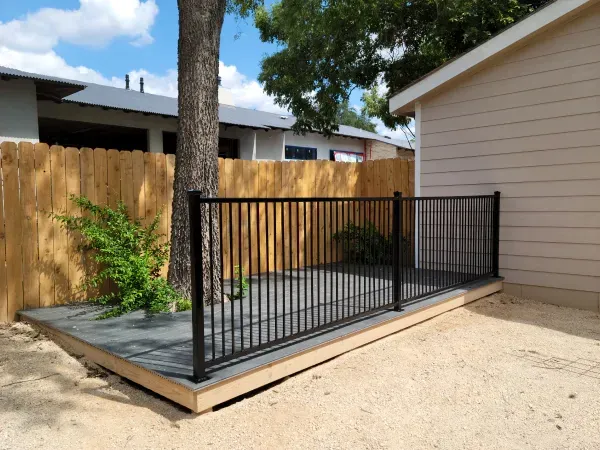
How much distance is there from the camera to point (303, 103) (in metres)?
11.7

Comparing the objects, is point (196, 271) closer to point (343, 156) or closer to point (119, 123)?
point (119, 123)

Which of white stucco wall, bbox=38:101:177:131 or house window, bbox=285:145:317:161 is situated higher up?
white stucco wall, bbox=38:101:177:131

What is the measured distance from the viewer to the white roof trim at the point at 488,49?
507 centimetres

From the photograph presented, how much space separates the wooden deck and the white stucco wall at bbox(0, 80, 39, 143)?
467cm

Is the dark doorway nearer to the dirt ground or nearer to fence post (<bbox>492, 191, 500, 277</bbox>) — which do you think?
the dirt ground

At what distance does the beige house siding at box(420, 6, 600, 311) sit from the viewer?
202 inches

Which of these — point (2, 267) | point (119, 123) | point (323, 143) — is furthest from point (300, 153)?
point (2, 267)

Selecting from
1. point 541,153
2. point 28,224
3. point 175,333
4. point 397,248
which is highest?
point 541,153

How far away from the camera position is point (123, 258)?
4.40m

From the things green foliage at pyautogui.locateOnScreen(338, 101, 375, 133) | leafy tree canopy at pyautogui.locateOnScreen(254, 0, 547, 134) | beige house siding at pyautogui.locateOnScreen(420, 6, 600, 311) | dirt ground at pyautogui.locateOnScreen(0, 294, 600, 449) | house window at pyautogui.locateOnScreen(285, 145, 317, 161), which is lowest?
dirt ground at pyautogui.locateOnScreen(0, 294, 600, 449)

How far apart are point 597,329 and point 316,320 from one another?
2.95 m

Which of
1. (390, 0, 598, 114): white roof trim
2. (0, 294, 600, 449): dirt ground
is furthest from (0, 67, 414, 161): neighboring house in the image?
(390, 0, 598, 114): white roof trim

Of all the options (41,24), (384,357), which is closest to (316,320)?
(384,357)

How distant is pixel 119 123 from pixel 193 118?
719 centimetres
